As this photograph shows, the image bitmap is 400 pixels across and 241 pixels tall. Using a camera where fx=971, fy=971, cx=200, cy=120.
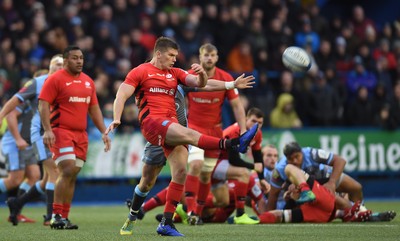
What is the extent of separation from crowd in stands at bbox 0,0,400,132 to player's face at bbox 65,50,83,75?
22.1 ft

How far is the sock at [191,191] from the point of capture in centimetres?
1374

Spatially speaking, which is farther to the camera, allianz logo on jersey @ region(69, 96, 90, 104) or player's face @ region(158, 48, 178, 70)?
allianz logo on jersey @ region(69, 96, 90, 104)

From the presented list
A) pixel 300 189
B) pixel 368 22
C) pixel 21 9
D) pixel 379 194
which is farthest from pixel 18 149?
pixel 368 22

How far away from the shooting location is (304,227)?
1230 cm

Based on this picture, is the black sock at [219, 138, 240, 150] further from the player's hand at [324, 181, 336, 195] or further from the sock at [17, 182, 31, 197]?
the sock at [17, 182, 31, 197]

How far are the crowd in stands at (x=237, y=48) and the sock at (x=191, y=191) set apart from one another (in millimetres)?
5812

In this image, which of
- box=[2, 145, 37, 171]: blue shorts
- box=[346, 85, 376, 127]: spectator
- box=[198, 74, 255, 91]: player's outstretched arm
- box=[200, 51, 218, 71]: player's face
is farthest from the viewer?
box=[346, 85, 376, 127]: spectator

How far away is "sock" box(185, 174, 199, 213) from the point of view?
1374cm

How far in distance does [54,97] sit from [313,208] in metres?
3.91

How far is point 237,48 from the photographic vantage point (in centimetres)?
2225

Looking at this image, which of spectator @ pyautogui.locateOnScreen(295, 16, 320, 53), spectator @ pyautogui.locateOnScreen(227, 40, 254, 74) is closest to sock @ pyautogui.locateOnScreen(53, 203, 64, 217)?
spectator @ pyautogui.locateOnScreen(227, 40, 254, 74)

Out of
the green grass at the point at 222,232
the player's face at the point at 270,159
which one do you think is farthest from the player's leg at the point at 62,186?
the player's face at the point at 270,159

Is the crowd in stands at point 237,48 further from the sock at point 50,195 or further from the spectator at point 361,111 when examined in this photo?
the sock at point 50,195

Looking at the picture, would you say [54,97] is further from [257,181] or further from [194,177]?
[257,181]
